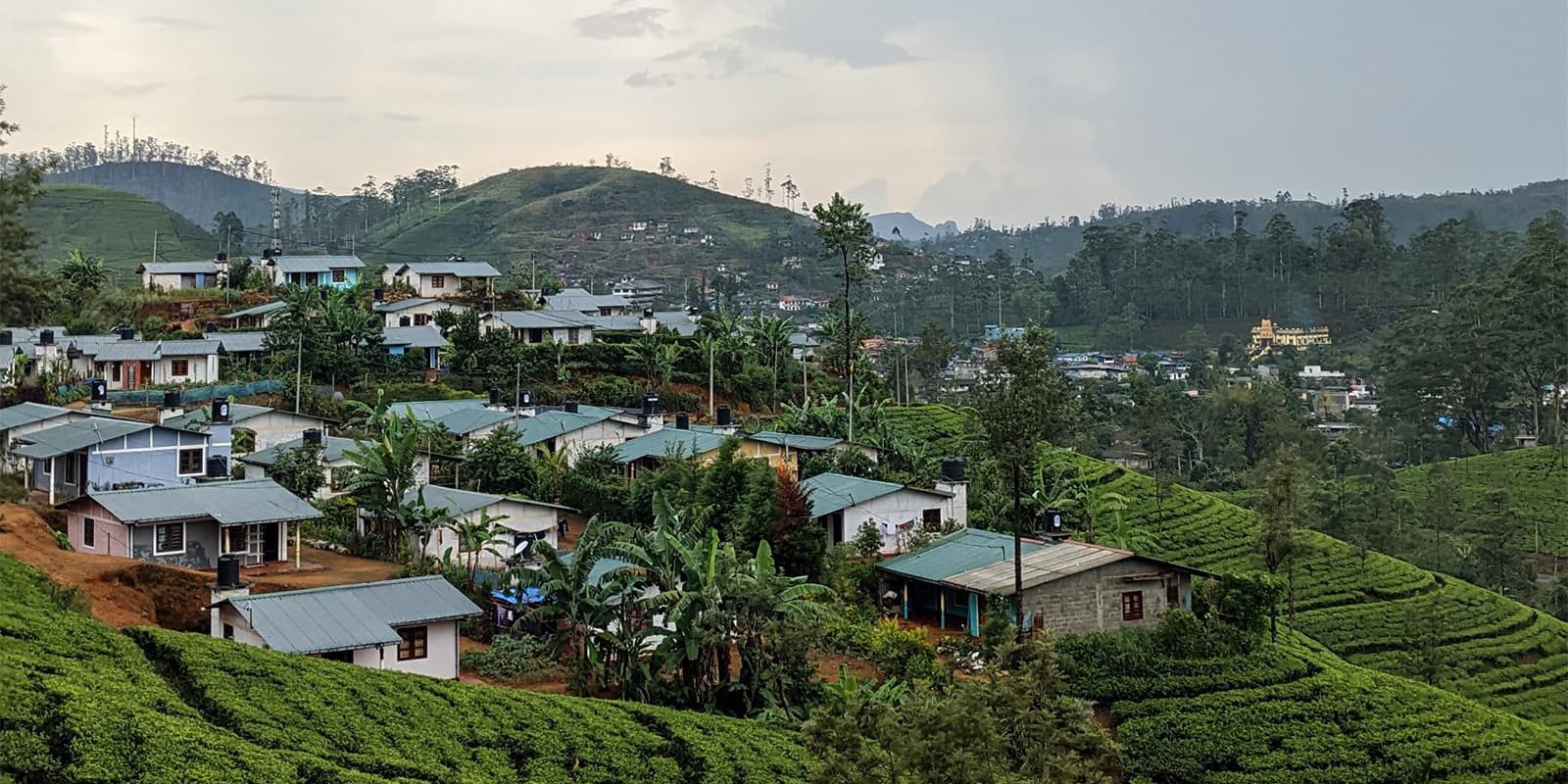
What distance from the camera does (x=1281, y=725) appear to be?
75.4 ft

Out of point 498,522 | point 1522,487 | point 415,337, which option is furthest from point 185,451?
point 1522,487

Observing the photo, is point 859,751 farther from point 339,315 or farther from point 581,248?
point 581,248

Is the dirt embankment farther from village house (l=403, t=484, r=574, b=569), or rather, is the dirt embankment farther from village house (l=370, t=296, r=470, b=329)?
village house (l=370, t=296, r=470, b=329)

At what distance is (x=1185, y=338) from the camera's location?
3698 inches

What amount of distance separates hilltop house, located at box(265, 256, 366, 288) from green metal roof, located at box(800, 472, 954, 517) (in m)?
32.4

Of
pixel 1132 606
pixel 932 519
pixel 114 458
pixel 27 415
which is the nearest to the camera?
pixel 1132 606

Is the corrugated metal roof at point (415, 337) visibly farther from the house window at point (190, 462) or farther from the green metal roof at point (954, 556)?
the green metal roof at point (954, 556)

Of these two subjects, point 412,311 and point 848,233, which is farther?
point 412,311

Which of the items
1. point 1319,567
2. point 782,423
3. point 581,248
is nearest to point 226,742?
point 782,423

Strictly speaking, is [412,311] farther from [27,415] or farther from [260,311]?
[27,415]

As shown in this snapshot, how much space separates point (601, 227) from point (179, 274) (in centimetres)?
7391

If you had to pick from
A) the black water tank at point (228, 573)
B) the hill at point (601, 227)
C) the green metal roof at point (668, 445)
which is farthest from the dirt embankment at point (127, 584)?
the hill at point (601, 227)

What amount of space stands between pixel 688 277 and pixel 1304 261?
151 ft

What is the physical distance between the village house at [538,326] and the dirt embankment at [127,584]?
1024 inches
